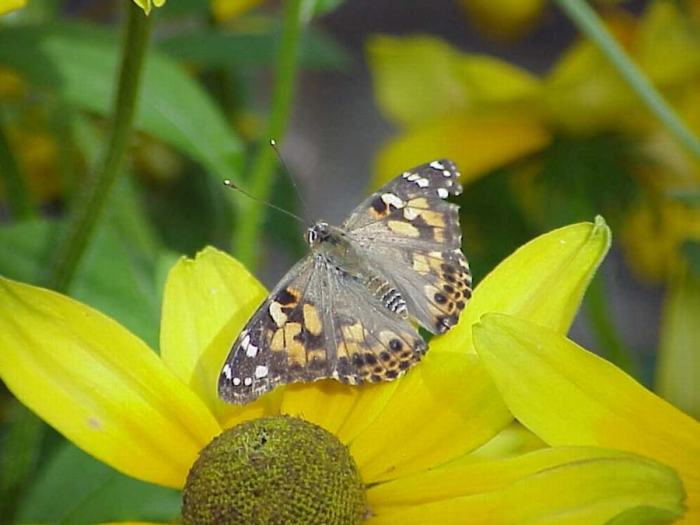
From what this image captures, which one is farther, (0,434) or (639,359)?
(639,359)

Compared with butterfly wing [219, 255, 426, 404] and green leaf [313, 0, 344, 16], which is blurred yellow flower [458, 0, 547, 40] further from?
butterfly wing [219, 255, 426, 404]

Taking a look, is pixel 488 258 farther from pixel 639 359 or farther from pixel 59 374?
pixel 59 374

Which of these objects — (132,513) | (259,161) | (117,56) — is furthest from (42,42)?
(132,513)

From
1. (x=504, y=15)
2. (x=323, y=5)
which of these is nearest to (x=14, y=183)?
(x=323, y=5)

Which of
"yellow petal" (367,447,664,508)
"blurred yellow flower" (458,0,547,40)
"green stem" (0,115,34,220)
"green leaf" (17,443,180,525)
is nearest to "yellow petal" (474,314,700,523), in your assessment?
"yellow petal" (367,447,664,508)

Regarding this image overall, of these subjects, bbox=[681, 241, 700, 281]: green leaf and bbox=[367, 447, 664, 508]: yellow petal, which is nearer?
bbox=[367, 447, 664, 508]: yellow petal

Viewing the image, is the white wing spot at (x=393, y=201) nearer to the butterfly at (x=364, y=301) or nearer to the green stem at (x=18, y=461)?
the butterfly at (x=364, y=301)

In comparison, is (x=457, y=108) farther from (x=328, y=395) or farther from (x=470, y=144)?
(x=328, y=395)
